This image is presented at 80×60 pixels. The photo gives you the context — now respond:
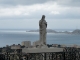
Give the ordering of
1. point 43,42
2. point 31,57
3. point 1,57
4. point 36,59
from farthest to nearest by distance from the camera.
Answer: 1. point 43,42
2. point 36,59
3. point 31,57
4. point 1,57

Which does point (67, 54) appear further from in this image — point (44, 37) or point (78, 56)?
point (44, 37)

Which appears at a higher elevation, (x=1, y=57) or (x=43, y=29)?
(x=43, y=29)

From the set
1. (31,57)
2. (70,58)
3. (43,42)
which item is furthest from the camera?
(43,42)

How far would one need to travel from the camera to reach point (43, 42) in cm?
1934

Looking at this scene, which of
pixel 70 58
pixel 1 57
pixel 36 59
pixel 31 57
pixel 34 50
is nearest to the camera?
pixel 1 57

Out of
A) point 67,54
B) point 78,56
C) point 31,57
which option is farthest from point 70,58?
point 31,57

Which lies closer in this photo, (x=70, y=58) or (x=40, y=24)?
(x=70, y=58)

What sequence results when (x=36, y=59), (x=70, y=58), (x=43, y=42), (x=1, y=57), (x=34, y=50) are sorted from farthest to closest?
(x=43, y=42), (x=34, y=50), (x=36, y=59), (x=70, y=58), (x=1, y=57)

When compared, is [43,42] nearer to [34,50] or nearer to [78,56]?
[34,50]

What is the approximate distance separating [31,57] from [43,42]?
4653 mm

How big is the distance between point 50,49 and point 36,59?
227 cm

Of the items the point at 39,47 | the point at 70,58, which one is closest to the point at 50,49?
the point at 39,47

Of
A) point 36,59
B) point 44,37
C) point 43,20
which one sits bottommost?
point 36,59

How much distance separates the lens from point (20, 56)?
15.1 metres
